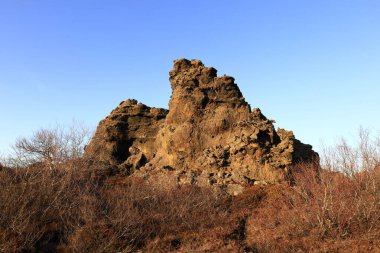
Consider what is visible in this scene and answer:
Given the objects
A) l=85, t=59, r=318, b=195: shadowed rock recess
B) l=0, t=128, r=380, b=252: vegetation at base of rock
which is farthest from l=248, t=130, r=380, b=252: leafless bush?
l=85, t=59, r=318, b=195: shadowed rock recess

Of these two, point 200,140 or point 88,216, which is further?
point 200,140

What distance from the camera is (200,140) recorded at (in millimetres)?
29719

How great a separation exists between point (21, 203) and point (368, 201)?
18110 millimetres

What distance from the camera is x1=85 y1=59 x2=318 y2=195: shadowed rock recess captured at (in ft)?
84.0

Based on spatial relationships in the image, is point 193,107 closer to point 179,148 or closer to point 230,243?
point 179,148

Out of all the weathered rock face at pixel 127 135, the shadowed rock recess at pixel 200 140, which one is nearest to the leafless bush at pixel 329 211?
the shadowed rock recess at pixel 200 140

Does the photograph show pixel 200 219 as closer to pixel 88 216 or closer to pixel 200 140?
pixel 88 216

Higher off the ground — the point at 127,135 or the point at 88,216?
the point at 127,135

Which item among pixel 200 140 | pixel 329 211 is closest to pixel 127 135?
pixel 200 140

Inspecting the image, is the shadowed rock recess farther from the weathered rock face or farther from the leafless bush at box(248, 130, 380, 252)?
the leafless bush at box(248, 130, 380, 252)

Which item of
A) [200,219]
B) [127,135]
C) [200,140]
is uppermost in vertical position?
[127,135]

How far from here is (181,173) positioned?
27016 millimetres

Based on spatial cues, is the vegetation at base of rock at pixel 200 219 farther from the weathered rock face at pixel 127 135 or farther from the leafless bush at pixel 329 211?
the weathered rock face at pixel 127 135

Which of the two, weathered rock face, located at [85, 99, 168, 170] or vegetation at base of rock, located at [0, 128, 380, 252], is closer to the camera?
vegetation at base of rock, located at [0, 128, 380, 252]
